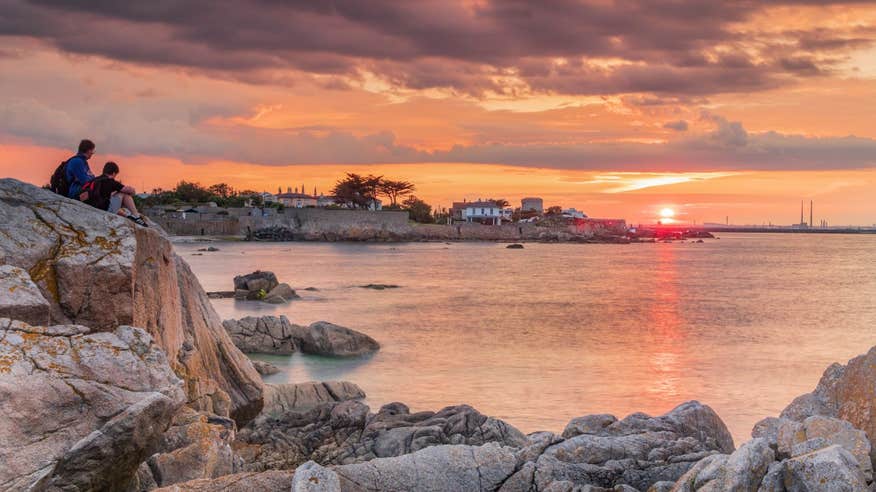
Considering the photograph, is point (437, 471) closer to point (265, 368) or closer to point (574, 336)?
point (265, 368)

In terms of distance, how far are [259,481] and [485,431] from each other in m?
5.41

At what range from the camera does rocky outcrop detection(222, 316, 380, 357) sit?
22188mm

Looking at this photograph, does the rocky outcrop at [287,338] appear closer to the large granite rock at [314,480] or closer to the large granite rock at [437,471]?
the large granite rock at [437,471]

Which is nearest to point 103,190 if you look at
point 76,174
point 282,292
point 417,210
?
point 76,174

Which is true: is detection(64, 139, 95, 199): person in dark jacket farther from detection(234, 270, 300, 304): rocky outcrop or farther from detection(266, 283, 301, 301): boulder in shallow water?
detection(266, 283, 301, 301): boulder in shallow water

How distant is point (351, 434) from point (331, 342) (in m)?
10.3

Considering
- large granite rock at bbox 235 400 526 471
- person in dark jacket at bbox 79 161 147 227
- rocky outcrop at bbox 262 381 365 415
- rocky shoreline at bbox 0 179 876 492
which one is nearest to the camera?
rocky shoreline at bbox 0 179 876 492

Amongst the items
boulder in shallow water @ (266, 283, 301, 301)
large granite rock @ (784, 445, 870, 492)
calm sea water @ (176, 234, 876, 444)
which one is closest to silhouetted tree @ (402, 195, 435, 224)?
calm sea water @ (176, 234, 876, 444)

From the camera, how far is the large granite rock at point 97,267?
831 cm

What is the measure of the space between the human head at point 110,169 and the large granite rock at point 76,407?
163 inches

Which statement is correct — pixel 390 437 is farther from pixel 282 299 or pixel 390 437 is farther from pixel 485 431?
pixel 282 299

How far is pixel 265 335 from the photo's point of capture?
73.9 feet

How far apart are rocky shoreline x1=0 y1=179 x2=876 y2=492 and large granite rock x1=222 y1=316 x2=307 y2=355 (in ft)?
30.6

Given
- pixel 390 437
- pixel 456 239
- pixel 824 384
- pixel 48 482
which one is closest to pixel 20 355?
pixel 48 482
